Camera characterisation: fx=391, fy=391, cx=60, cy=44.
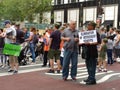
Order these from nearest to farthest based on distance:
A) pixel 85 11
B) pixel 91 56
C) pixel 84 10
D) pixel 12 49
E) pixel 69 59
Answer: pixel 91 56
pixel 69 59
pixel 12 49
pixel 85 11
pixel 84 10

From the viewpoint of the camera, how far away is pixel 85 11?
196 feet

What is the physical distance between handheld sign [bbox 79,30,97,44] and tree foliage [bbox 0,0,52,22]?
145 feet

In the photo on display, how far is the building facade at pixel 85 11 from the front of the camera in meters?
53.8

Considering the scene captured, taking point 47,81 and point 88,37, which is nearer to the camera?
point 88,37

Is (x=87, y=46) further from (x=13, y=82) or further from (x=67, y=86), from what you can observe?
(x=13, y=82)

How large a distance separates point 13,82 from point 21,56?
4.58 meters

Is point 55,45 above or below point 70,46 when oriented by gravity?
below

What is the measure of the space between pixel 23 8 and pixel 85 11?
9778 millimetres

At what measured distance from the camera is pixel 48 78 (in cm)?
1304

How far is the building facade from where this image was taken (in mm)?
53781

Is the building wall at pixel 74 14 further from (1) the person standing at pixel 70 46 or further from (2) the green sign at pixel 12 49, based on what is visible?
(1) the person standing at pixel 70 46

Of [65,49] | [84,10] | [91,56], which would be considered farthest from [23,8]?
[91,56]

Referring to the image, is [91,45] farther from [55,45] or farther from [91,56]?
[55,45]

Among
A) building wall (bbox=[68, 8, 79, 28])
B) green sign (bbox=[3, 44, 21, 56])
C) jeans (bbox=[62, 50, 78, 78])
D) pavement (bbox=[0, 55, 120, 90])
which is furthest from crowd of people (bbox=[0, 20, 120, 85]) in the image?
building wall (bbox=[68, 8, 79, 28])
